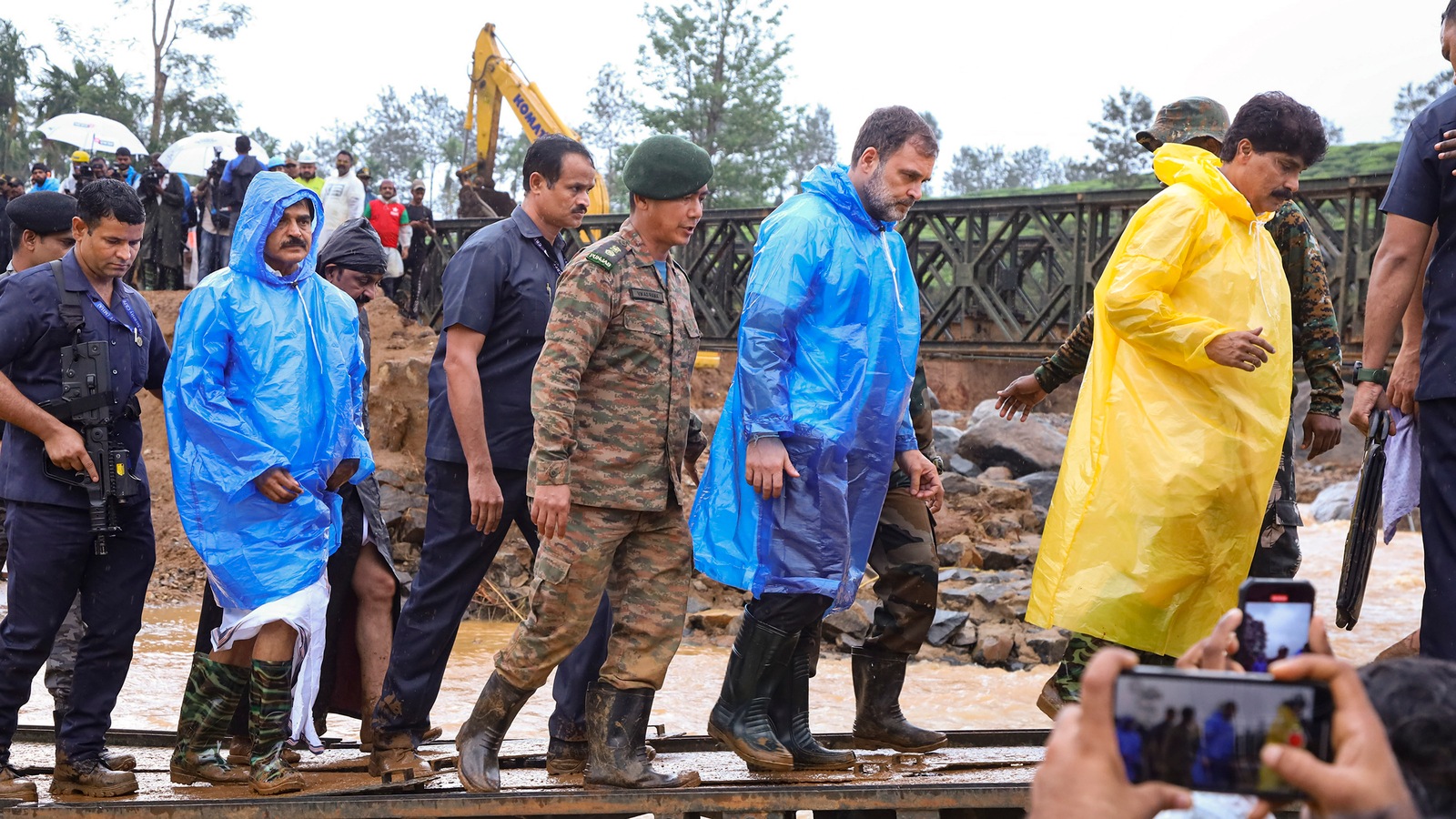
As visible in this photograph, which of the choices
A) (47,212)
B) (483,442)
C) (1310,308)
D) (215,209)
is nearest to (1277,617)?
(483,442)

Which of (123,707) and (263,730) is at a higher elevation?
(263,730)

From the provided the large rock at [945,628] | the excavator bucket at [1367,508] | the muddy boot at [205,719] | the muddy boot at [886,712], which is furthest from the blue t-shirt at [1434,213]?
the large rock at [945,628]

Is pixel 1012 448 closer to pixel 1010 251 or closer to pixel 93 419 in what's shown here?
pixel 1010 251

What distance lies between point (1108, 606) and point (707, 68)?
1588 inches

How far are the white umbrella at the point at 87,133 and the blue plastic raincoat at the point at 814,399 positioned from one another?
2208 centimetres

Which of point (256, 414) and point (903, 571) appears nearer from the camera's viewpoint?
point (256, 414)

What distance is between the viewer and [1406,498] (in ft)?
13.0

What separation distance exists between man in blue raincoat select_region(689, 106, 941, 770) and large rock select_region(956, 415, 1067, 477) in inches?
449

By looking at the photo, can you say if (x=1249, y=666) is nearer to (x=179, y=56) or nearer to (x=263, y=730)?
(x=263, y=730)

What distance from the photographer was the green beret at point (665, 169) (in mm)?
3914

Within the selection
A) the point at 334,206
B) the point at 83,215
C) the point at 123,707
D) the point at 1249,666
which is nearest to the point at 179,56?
the point at 334,206

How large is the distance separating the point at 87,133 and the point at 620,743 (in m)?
23.3

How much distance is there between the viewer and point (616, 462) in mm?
3881

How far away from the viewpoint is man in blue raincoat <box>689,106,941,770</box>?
4016 mm
